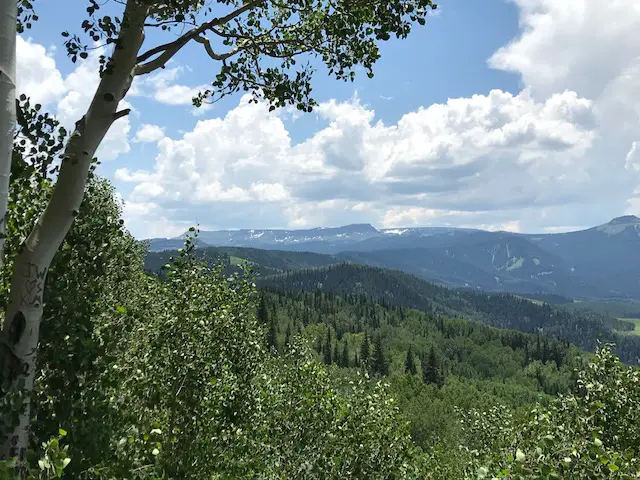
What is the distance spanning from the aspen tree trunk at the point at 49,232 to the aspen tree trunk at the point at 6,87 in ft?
3.00

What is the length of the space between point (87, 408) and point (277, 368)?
56.8 ft

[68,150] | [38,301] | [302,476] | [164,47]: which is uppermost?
[164,47]

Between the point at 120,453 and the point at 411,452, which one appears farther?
the point at 411,452

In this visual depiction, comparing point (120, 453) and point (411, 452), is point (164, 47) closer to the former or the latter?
point (120, 453)

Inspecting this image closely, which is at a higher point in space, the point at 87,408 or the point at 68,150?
the point at 68,150

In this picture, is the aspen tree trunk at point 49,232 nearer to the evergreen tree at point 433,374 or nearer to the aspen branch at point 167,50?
the aspen branch at point 167,50

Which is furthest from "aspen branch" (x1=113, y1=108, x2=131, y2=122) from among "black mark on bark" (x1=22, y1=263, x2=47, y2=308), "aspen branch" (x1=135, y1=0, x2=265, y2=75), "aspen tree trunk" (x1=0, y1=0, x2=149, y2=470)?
"black mark on bark" (x1=22, y1=263, x2=47, y2=308)

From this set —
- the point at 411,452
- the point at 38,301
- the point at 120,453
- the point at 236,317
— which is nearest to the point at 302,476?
the point at 411,452

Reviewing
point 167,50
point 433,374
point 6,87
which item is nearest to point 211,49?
point 167,50

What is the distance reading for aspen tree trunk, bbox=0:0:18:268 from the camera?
4.53 m

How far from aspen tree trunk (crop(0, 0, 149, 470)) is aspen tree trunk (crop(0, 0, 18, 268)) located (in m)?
0.91

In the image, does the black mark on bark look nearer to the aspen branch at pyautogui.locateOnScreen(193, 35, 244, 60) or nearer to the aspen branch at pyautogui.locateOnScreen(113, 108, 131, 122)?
the aspen branch at pyautogui.locateOnScreen(113, 108, 131, 122)

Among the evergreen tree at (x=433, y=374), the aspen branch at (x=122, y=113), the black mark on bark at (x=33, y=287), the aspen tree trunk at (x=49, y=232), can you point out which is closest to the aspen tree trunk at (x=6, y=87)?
the aspen tree trunk at (x=49, y=232)

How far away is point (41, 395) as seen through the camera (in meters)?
6.80
